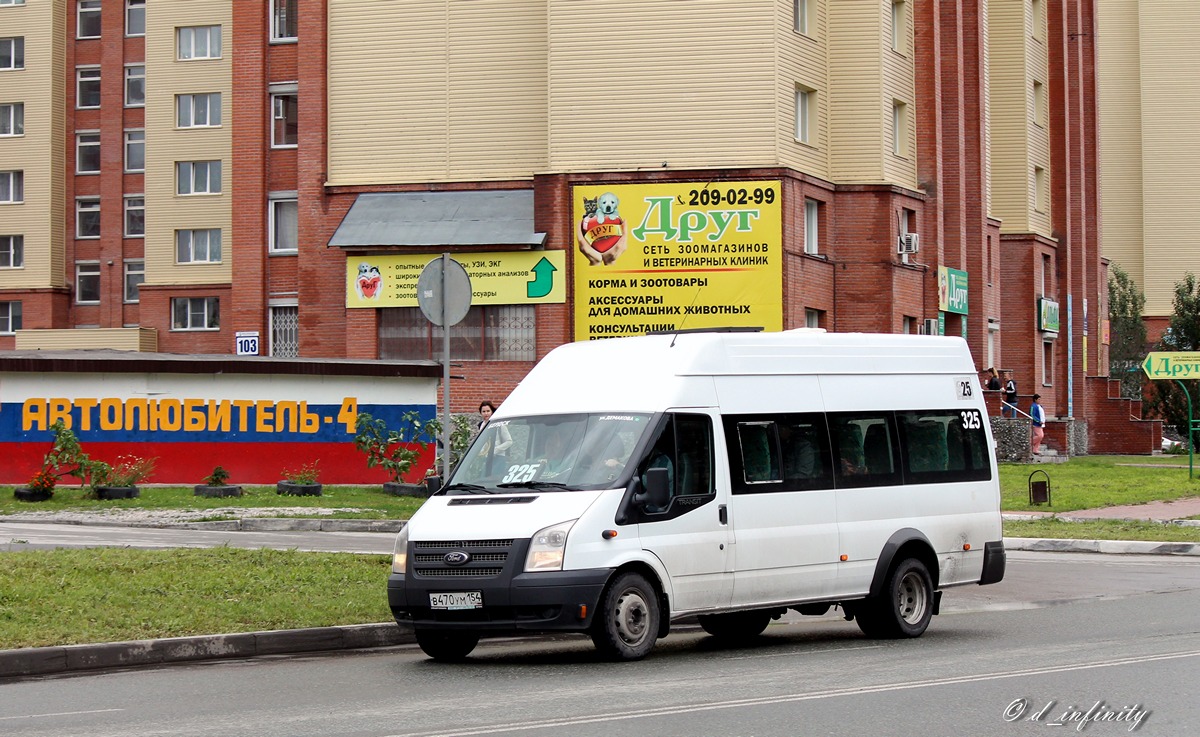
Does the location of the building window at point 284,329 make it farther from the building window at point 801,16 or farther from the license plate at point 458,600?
the license plate at point 458,600

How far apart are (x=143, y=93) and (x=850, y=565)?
178ft

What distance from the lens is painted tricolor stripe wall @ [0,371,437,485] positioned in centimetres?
3009

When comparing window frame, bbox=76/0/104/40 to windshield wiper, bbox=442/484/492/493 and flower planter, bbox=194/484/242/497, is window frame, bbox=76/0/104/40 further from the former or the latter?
windshield wiper, bbox=442/484/492/493

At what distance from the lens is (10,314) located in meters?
61.9

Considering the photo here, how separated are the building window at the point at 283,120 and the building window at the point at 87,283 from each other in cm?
1911

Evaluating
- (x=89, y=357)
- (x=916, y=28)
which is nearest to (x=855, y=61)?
(x=916, y=28)

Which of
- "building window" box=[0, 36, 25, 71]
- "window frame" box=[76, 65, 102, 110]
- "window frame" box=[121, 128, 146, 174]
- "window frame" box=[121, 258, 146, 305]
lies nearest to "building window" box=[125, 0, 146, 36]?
"window frame" box=[76, 65, 102, 110]

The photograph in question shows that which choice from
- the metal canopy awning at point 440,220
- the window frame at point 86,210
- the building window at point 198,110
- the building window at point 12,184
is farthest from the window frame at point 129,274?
the metal canopy awning at point 440,220

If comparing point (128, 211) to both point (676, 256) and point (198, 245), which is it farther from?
point (676, 256)

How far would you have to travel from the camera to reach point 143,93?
204ft

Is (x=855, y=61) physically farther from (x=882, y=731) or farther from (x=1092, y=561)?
(x=882, y=731)

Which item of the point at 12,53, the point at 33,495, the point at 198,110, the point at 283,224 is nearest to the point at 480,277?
the point at 283,224

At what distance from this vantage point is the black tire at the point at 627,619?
1143cm

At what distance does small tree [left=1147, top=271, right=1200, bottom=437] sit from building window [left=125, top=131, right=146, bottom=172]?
37245 millimetres
